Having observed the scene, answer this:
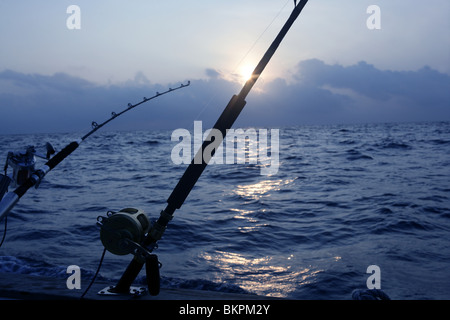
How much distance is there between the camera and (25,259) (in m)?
5.70

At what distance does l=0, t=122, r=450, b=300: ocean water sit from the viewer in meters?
→ 5.04

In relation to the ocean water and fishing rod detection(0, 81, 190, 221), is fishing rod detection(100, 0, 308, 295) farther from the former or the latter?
the ocean water

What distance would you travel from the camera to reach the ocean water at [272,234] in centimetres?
504

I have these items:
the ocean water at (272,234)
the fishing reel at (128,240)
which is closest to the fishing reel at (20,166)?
the fishing reel at (128,240)

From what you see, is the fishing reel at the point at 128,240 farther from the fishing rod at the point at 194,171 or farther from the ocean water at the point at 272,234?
the ocean water at the point at 272,234

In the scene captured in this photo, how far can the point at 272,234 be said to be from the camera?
23.6 ft

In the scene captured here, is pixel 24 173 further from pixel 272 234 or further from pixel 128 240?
pixel 272 234

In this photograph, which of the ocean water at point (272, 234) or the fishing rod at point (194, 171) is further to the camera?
the ocean water at point (272, 234)

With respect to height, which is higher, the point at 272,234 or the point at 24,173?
the point at 24,173

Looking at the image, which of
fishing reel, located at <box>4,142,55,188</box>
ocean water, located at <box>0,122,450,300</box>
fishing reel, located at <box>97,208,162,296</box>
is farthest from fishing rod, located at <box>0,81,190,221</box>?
ocean water, located at <box>0,122,450,300</box>

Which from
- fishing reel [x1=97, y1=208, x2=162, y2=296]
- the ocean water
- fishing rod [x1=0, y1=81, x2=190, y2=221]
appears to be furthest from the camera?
the ocean water

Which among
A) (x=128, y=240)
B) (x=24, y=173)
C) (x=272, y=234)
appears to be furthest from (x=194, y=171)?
(x=272, y=234)
